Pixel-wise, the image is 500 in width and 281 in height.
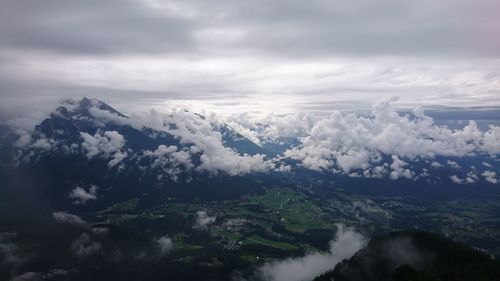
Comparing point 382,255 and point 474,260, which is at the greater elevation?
point 474,260

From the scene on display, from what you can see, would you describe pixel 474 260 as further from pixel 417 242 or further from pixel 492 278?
pixel 417 242

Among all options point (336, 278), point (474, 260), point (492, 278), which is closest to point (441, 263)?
point (474, 260)

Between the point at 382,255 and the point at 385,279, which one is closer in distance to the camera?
the point at 385,279

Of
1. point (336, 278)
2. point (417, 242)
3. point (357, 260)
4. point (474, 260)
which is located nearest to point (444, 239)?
point (417, 242)

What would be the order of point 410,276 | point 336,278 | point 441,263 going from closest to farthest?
point 410,276
point 441,263
point 336,278

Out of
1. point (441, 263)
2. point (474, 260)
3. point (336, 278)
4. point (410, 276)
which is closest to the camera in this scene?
point (410, 276)

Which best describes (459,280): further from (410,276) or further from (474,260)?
(474,260)
